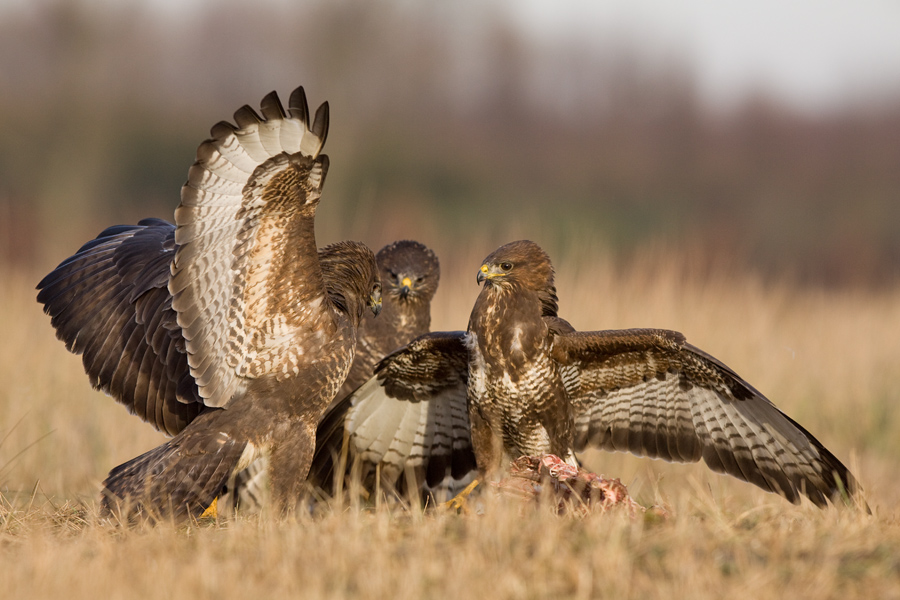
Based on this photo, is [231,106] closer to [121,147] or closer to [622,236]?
[121,147]

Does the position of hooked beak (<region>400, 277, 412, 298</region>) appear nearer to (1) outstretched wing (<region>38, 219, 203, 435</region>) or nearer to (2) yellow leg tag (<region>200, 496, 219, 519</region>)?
(1) outstretched wing (<region>38, 219, 203, 435</region>)

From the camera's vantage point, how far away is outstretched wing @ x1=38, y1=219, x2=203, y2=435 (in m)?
4.71

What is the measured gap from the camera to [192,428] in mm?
4379

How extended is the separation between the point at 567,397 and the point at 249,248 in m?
1.84

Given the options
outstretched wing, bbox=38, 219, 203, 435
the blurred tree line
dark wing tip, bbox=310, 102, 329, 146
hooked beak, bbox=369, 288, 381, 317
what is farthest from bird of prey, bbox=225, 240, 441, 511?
the blurred tree line

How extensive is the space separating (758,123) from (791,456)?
83.2ft

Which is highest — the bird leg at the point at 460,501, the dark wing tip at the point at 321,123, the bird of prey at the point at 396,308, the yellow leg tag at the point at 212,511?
the dark wing tip at the point at 321,123

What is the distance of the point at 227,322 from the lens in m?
4.32

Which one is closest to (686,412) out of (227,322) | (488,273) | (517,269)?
(517,269)

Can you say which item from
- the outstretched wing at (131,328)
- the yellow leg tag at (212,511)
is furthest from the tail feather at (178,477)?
the outstretched wing at (131,328)

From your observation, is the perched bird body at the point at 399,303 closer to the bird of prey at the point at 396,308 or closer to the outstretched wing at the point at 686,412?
the bird of prey at the point at 396,308

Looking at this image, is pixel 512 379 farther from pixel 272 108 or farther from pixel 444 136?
pixel 444 136

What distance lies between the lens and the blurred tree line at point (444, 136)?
791 inches

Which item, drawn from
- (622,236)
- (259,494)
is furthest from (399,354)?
(622,236)
